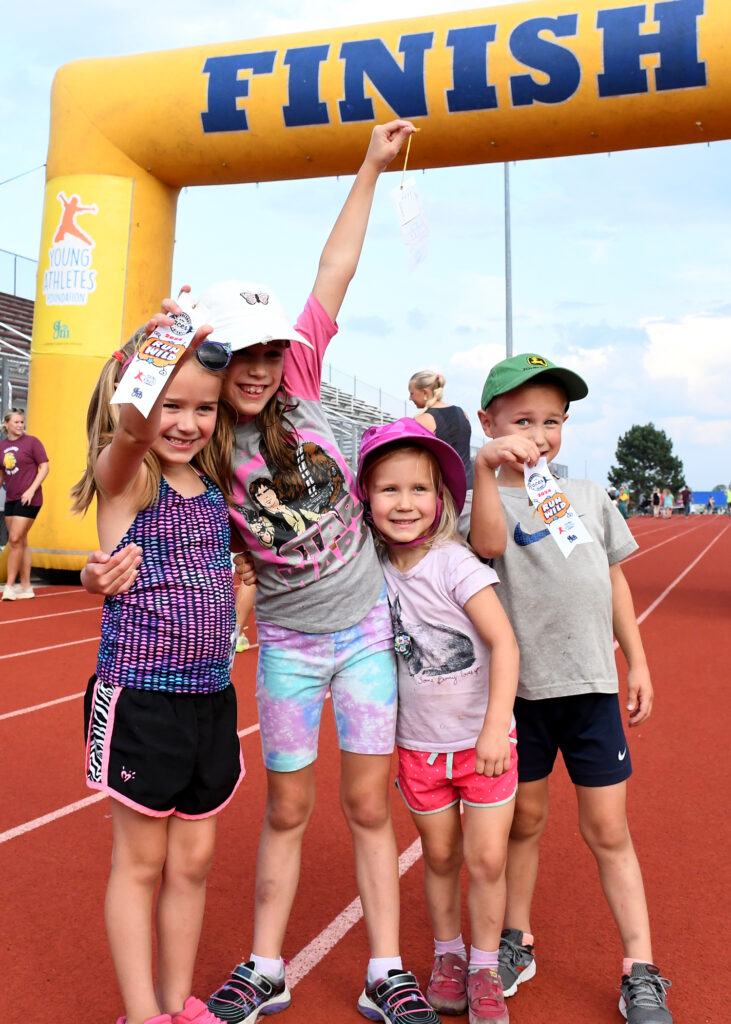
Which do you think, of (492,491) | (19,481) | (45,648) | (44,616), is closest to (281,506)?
(492,491)

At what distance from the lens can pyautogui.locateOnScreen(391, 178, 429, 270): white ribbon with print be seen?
273 centimetres

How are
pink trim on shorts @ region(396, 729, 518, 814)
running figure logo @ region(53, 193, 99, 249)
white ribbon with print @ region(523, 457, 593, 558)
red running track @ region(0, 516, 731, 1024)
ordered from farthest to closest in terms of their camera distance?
running figure logo @ region(53, 193, 99, 249), red running track @ region(0, 516, 731, 1024), pink trim on shorts @ region(396, 729, 518, 814), white ribbon with print @ region(523, 457, 593, 558)

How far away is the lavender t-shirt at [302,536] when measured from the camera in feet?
8.00

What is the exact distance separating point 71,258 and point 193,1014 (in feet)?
28.8

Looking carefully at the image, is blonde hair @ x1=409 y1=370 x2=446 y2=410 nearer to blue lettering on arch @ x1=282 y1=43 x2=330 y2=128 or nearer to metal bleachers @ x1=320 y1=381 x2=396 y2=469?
blue lettering on arch @ x1=282 y1=43 x2=330 y2=128

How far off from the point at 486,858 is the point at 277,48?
7.88 meters

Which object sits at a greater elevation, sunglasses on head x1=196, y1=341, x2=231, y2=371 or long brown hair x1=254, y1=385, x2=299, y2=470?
sunglasses on head x1=196, y1=341, x2=231, y2=371

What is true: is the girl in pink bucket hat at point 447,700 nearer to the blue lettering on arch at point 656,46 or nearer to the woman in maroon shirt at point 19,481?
the blue lettering on arch at point 656,46

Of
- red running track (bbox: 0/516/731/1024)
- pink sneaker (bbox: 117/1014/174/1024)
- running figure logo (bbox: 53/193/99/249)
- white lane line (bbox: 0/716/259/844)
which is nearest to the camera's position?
pink sneaker (bbox: 117/1014/174/1024)

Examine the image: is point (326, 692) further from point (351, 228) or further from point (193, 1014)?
point (351, 228)

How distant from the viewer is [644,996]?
2359 millimetres

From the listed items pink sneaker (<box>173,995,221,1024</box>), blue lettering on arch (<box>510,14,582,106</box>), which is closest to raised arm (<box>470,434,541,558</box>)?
pink sneaker (<box>173,995,221,1024</box>)

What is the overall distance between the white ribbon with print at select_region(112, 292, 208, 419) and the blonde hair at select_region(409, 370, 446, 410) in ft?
11.1

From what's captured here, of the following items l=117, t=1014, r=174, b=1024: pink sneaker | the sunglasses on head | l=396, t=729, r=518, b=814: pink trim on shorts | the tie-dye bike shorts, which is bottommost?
l=117, t=1014, r=174, b=1024: pink sneaker
